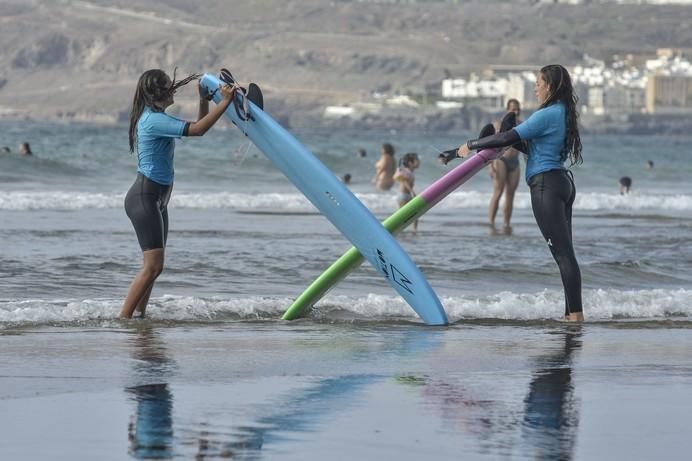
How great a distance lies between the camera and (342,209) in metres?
9.41

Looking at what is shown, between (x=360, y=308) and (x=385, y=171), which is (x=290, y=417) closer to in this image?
(x=360, y=308)

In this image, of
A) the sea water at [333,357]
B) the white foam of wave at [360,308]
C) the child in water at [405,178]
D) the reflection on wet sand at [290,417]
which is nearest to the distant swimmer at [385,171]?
the child in water at [405,178]

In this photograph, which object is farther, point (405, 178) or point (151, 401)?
point (405, 178)

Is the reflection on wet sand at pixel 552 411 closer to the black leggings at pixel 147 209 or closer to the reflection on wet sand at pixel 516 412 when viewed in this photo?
the reflection on wet sand at pixel 516 412

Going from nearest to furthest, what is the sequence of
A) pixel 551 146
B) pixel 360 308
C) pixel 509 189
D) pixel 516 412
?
pixel 516 412 < pixel 551 146 < pixel 360 308 < pixel 509 189

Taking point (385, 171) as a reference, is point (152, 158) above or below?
above

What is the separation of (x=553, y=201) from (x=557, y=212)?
7 centimetres

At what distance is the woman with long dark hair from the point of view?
9070 mm

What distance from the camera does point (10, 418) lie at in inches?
238

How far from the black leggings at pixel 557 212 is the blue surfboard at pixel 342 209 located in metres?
0.71

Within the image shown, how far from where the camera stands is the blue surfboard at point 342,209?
365 inches

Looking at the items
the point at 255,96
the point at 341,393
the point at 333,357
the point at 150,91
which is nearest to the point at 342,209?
the point at 255,96

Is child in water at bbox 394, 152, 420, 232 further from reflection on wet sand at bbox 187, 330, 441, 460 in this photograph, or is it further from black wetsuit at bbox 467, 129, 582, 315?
reflection on wet sand at bbox 187, 330, 441, 460

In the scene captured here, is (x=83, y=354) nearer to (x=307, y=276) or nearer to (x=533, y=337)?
(x=533, y=337)
